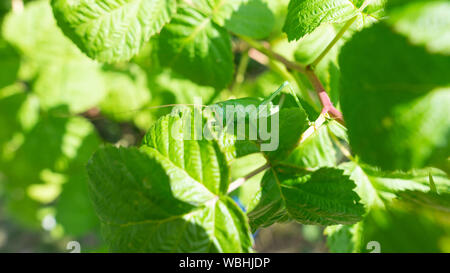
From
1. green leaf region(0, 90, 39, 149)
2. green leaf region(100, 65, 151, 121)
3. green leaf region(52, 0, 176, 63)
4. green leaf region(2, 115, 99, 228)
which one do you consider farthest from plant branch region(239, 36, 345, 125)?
green leaf region(0, 90, 39, 149)

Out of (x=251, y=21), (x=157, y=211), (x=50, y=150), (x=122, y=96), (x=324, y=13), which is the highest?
(x=324, y=13)

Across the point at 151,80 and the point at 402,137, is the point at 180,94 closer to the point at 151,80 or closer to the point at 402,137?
the point at 151,80

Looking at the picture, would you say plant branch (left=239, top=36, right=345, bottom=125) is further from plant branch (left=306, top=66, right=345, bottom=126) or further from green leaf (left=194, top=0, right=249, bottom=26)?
green leaf (left=194, top=0, right=249, bottom=26)

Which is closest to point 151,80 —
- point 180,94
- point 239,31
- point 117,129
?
point 180,94

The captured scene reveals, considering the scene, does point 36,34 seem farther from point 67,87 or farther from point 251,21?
point 251,21

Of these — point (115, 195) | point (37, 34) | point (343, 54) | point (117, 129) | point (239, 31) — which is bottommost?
point (117, 129)

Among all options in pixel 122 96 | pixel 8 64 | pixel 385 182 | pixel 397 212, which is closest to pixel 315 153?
pixel 385 182
